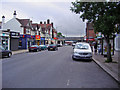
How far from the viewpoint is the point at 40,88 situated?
16.7 ft

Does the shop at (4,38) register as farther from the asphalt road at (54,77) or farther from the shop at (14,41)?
the asphalt road at (54,77)

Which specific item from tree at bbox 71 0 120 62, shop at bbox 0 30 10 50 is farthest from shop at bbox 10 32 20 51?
tree at bbox 71 0 120 62

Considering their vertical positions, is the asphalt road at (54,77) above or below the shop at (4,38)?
below

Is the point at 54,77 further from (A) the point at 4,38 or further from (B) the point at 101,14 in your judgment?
(A) the point at 4,38

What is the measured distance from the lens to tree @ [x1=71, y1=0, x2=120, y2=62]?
31.8 feet

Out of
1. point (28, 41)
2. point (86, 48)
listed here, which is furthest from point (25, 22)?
point (86, 48)

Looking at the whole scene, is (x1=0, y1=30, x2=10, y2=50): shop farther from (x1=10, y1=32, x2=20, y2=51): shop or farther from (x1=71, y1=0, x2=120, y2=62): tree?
(x1=71, y1=0, x2=120, y2=62): tree

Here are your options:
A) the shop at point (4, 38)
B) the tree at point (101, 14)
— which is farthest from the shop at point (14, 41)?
the tree at point (101, 14)

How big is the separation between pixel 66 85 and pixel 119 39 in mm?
21930

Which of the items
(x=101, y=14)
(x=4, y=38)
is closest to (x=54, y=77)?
(x=101, y=14)

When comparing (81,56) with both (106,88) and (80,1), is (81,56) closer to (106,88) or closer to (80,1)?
(80,1)

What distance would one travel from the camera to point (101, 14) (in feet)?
36.4

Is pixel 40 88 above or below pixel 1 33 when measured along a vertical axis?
below

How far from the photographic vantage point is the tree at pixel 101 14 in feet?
31.8
